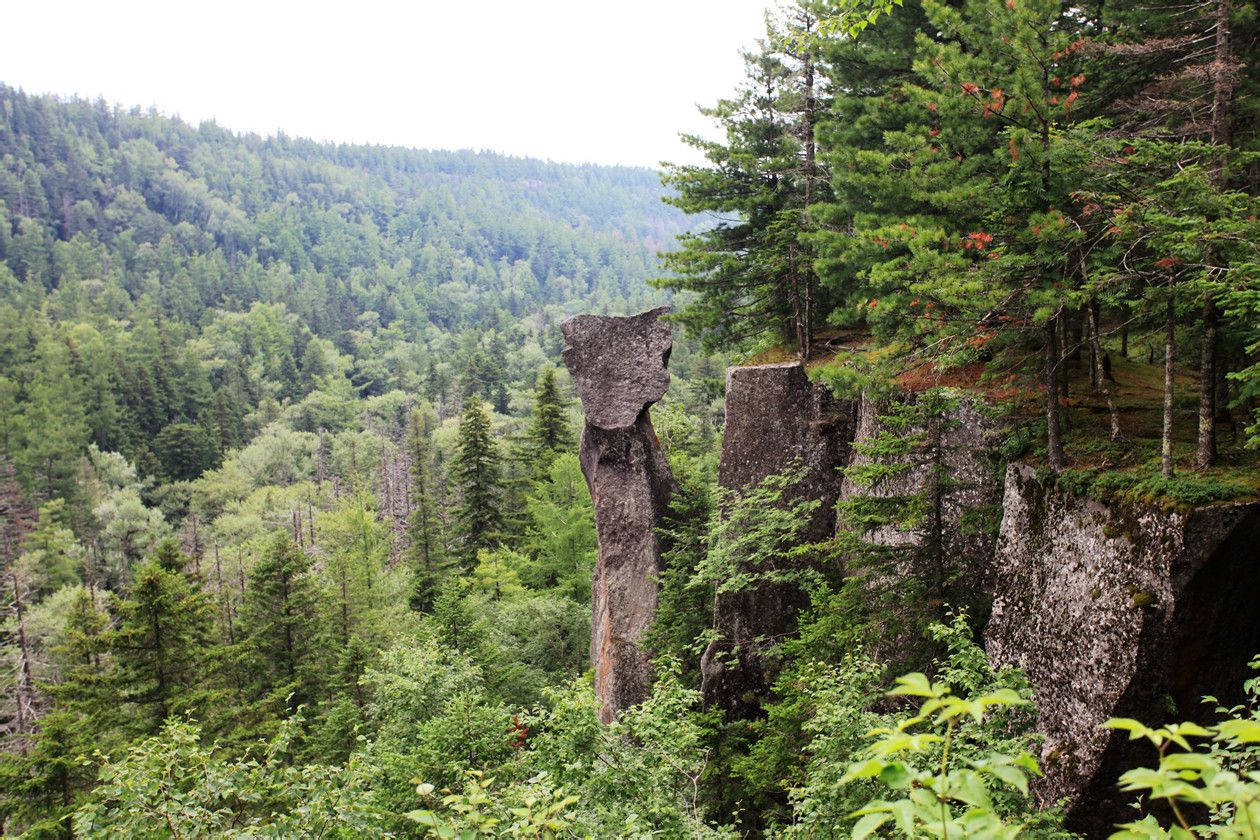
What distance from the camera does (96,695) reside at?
14055mm

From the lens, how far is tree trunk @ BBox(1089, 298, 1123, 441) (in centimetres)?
815

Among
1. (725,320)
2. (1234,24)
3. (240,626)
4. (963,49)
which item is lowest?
(240,626)

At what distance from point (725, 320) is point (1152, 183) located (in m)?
9.60

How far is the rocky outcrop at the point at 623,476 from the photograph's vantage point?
1662cm

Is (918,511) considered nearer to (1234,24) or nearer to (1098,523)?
(1098,523)

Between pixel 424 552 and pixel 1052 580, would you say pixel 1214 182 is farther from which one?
pixel 424 552

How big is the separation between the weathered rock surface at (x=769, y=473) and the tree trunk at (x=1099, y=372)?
437 centimetres

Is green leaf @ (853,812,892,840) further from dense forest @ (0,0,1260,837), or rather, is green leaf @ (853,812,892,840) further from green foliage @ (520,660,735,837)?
green foliage @ (520,660,735,837)

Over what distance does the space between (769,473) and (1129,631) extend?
795cm

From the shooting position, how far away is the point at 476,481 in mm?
28609

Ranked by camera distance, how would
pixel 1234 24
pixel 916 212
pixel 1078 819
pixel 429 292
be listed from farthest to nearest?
pixel 429 292 → pixel 916 212 → pixel 1234 24 → pixel 1078 819

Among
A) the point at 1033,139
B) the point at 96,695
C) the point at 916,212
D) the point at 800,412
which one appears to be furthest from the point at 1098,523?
the point at 96,695

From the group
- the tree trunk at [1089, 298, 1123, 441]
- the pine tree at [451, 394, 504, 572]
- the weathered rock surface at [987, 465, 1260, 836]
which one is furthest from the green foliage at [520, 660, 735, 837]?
the pine tree at [451, 394, 504, 572]

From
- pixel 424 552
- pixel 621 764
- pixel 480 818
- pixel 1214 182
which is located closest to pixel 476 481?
pixel 424 552
